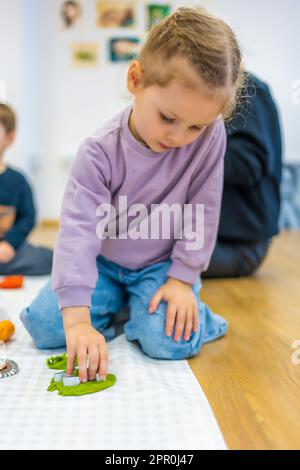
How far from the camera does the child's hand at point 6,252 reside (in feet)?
5.01

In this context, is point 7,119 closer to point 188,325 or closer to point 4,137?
point 4,137

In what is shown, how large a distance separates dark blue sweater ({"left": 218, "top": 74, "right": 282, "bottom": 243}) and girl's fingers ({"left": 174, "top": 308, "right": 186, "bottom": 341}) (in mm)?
700

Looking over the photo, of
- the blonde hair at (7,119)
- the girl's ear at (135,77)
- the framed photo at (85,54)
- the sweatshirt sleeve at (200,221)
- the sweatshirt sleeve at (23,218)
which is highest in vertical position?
the framed photo at (85,54)

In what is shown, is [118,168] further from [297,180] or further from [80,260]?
[297,180]

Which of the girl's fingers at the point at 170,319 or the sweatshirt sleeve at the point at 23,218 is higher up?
the girl's fingers at the point at 170,319

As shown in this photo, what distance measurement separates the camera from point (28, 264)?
155 centimetres

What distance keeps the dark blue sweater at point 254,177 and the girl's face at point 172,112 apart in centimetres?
70

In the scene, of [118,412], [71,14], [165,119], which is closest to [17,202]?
[165,119]

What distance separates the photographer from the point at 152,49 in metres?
0.74

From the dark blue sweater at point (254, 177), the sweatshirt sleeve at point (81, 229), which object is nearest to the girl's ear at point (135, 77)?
the sweatshirt sleeve at point (81, 229)

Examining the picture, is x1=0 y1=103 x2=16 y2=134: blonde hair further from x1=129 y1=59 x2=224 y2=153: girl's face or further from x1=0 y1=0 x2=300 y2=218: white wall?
x1=0 y1=0 x2=300 y2=218: white wall

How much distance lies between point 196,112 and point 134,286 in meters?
0.38

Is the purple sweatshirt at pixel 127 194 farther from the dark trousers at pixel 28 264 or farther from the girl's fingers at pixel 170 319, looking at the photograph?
the dark trousers at pixel 28 264

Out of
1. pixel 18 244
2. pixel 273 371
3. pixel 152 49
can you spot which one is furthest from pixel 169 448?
pixel 18 244
